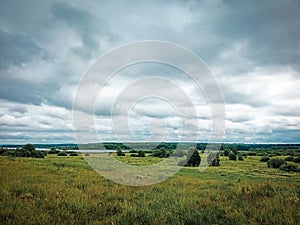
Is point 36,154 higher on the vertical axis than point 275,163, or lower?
higher

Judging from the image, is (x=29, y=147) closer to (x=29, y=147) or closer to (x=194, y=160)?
(x=29, y=147)

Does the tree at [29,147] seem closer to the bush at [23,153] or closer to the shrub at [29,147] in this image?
the shrub at [29,147]

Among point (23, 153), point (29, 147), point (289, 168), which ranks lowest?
point (289, 168)

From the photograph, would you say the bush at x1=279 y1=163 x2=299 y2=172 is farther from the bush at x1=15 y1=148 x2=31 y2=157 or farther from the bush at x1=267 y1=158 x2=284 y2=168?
the bush at x1=15 y1=148 x2=31 y2=157

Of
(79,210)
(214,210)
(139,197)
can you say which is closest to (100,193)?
(139,197)

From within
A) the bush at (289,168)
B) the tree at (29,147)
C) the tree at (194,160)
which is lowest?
the bush at (289,168)

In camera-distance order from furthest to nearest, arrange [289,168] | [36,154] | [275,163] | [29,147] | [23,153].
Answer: [29,147], [23,153], [36,154], [275,163], [289,168]

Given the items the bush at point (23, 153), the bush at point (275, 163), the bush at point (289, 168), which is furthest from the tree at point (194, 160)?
the bush at point (23, 153)

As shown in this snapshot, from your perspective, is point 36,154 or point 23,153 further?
point 23,153

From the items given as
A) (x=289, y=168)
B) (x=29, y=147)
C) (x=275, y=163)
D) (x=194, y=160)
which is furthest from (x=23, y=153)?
(x=289, y=168)

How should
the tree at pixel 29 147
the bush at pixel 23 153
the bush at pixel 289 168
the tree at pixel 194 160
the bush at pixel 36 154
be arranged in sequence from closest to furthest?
the bush at pixel 289 168 → the tree at pixel 194 160 → the bush at pixel 36 154 → the bush at pixel 23 153 → the tree at pixel 29 147

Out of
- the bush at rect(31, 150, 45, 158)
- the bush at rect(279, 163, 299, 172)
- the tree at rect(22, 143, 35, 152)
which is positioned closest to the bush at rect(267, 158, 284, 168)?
the bush at rect(279, 163, 299, 172)

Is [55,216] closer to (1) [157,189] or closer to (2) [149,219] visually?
(2) [149,219]

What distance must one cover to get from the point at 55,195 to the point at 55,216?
9.35ft
